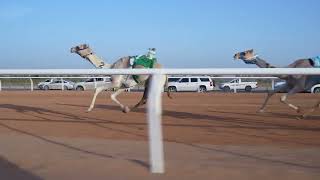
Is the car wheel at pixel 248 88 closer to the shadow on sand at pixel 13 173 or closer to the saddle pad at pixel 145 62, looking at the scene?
the saddle pad at pixel 145 62

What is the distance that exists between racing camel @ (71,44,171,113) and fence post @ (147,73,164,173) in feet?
24.7

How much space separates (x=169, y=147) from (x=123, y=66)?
25.1 feet

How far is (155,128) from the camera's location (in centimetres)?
643

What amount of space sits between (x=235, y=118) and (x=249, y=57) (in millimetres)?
3462

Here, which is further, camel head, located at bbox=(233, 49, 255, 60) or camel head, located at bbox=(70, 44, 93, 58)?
camel head, located at bbox=(70, 44, 93, 58)

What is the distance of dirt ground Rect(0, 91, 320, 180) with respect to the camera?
6.82 m

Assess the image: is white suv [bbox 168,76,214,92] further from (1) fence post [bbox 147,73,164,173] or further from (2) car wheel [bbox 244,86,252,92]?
(1) fence post [bbox 147,73,164,173]

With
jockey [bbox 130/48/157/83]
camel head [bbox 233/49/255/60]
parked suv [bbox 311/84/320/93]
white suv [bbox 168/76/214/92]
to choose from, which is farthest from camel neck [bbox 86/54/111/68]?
white suv [bbox 168/76/214/92]

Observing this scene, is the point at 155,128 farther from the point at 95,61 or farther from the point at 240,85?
the point at 240,85

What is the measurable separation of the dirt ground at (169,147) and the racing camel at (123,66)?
1.13m

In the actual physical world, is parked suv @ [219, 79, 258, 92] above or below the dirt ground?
above

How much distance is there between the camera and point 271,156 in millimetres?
8070

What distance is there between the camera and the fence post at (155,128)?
643 cm

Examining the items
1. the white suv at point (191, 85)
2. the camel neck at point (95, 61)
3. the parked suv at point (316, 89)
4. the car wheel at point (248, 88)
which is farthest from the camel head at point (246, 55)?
the white suv at point (191, 85)
